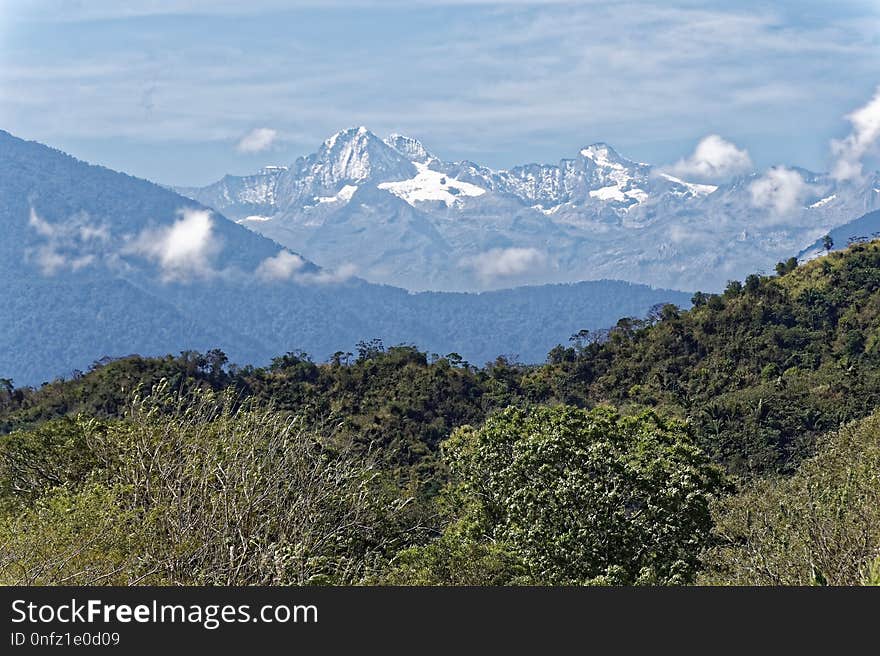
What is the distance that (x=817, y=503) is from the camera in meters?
32.7

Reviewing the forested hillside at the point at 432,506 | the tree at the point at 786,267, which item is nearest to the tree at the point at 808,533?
the forested hillside at the point at 432,506

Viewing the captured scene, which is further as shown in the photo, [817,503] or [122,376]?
[122,376]

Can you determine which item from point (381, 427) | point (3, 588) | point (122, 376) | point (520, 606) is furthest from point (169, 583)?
point (122, 376)

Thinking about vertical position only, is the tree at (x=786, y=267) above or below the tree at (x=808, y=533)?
above

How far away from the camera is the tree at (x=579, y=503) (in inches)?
1396

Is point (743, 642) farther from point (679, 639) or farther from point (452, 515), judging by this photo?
point (452, 515)

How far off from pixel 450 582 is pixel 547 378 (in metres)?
76.3

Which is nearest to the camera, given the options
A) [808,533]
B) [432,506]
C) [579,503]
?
[808,533]

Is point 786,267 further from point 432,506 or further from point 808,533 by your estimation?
point 808,533

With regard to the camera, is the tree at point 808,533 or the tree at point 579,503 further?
the tree at point 579,503

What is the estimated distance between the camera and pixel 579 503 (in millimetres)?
36625

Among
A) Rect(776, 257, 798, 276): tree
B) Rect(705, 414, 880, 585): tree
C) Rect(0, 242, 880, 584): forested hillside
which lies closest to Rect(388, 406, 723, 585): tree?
Rect(0, 242, 880, 584): forested hillside

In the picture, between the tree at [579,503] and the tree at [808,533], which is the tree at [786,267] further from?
the tree at [579,503]

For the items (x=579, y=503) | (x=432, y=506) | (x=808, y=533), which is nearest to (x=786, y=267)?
(x=432, y=506)
